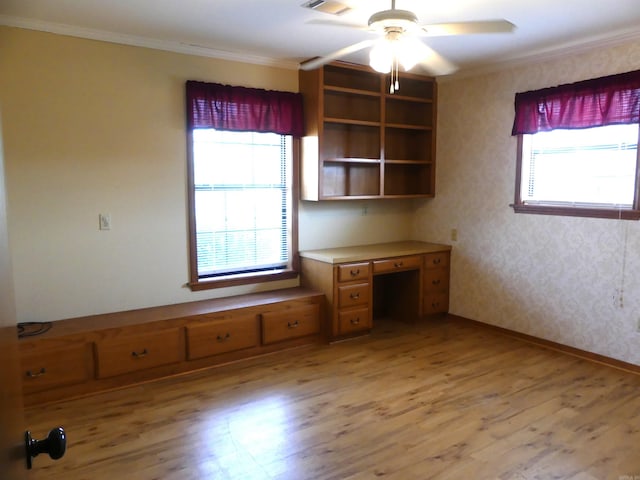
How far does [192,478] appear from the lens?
232cm

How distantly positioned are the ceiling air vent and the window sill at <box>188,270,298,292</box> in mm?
2247

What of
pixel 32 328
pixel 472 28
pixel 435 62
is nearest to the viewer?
pixel 472 28

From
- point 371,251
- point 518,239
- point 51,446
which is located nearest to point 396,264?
point 371,251

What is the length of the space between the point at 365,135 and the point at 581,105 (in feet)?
6.26

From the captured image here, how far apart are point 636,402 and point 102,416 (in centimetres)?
340

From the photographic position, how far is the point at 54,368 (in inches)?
121

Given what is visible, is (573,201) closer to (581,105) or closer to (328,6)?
(581,105)

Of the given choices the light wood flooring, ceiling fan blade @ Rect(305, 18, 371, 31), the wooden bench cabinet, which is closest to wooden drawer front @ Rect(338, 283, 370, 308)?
the wooden bench cabinet

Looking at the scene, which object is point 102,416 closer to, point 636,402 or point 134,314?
point 134,314

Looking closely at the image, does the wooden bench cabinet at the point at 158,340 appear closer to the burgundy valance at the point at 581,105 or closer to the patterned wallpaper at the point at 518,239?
the patterned wallpaper at the point at 518,239

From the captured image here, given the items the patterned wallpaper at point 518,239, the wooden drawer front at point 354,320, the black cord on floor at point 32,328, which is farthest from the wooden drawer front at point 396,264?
the black cord on floor at point 32,328

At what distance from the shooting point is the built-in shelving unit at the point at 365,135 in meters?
4.33

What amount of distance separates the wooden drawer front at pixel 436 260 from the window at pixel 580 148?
0.90 metres

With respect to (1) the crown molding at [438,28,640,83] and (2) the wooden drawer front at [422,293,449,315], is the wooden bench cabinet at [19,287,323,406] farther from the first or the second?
(1) the crown molding at [438,28,640,83]
